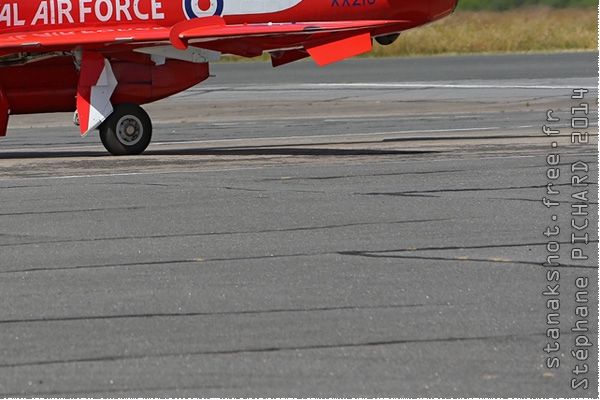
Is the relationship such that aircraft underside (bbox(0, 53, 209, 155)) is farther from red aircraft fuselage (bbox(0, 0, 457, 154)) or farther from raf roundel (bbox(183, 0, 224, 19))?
raf roundel (bbox(183, 0, 224, 19))

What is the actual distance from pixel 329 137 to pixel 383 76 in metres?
16.2

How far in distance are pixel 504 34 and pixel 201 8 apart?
32159mm

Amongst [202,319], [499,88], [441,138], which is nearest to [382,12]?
[441,138]

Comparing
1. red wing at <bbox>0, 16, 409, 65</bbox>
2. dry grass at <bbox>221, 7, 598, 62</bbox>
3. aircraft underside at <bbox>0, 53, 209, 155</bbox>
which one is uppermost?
red wing at <bbox>0, 16, 409, 65</bbox>

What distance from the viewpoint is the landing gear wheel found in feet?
54.0

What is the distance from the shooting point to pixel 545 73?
111ft

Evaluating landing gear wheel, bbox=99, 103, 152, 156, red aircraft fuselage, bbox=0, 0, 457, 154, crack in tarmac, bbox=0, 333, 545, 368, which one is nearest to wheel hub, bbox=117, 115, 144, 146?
landing gear wheel, bbox=99, 103, 152, 156

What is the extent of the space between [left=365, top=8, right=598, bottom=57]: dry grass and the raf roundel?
29.5 metres

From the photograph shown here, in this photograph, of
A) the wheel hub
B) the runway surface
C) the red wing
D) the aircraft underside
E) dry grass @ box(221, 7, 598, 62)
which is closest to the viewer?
the runway surface

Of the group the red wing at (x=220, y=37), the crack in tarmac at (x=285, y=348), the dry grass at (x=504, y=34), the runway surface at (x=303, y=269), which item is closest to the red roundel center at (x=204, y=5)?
the red wing at (x=220, y=37)

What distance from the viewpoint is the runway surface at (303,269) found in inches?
249

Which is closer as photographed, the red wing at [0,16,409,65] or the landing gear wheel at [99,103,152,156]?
the red wing at [0,16,409,65]

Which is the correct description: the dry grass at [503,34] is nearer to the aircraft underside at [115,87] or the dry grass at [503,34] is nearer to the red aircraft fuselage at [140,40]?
the red aircraft fuselage at [140,40]

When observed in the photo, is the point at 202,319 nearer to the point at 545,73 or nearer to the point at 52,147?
the point at 52,147
